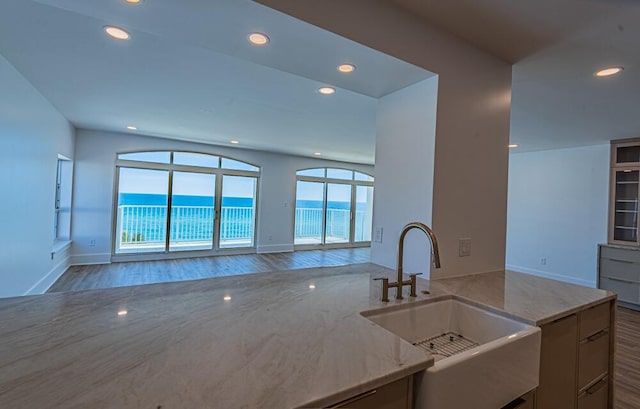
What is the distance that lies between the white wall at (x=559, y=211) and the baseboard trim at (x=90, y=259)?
8.00 metres

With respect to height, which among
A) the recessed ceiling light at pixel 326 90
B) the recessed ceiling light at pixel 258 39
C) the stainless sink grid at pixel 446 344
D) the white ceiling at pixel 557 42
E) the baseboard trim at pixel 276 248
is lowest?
the baseboard trim at pixel 276 248

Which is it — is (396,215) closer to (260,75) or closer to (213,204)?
(260,75)

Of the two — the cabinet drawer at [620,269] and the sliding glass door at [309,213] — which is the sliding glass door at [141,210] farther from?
the cabinet drawer at [620,269]

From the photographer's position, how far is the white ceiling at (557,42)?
155 cm

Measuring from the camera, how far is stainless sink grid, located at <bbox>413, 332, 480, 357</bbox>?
1383 mm

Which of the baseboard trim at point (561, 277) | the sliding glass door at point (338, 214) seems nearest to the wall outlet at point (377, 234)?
the baseboard trim at point (561, 277)

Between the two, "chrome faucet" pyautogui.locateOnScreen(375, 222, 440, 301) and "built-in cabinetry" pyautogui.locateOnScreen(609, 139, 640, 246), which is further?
"built-in cabinetry" pyautogui.locateOnScreen(609, 139, 640, 246)

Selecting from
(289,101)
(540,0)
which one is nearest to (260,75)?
(289,101)

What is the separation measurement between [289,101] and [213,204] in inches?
169

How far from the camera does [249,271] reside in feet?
18.4

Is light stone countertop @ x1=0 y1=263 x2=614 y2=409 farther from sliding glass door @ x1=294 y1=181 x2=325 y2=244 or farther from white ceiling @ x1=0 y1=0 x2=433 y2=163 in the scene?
sliding glass door @ x1=294 y1=181 x2=325 y2=244

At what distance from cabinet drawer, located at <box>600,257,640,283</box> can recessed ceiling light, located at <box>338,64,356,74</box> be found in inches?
195

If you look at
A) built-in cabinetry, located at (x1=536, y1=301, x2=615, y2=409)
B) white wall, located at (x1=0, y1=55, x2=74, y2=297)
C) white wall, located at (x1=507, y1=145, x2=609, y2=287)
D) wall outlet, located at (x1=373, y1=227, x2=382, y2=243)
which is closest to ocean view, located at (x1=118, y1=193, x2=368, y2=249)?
white wall, located at (x1=0, y1=55, x2=74, y2=297)

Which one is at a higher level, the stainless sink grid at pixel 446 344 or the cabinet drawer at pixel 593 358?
the stainless sink grid at pixel 446 344
